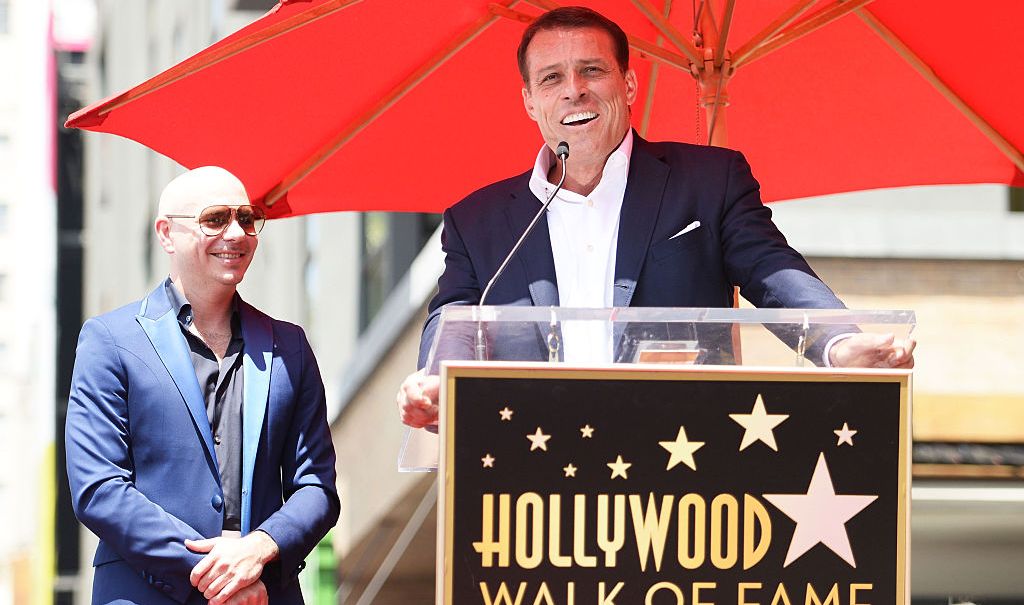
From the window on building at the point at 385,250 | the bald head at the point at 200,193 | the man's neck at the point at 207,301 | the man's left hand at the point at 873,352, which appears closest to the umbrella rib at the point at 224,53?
the bald head at the point at 200,193

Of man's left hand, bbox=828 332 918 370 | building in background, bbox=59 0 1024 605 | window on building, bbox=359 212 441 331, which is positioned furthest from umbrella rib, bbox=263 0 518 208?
window on building, bbox=359 212 441 331

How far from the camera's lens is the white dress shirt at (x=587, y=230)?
11.5 ft

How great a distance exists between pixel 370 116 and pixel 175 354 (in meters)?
A: 1.37

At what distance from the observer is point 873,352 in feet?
8.71

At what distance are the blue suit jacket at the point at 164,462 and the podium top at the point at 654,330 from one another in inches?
47.7

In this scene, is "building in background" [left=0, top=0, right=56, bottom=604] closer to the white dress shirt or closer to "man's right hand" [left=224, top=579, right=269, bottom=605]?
"man's right hand" [left=224, top=579, right=269, bottom=605]

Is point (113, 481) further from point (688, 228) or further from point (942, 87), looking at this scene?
point (942, 87)

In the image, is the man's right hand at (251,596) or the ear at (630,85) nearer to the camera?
the man's right hand at (251,596)

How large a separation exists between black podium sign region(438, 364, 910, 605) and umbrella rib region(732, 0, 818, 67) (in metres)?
2.29

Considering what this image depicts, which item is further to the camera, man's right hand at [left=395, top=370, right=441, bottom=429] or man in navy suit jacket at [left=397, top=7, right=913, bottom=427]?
man in navy suit jacket at [left=397, top=7, right=913, bottom=427]

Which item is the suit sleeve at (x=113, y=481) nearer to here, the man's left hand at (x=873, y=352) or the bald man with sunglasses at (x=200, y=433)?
the bald man with sunglasses at (x=200, y=433)

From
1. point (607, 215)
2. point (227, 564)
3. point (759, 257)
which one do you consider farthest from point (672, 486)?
point (227, 564)

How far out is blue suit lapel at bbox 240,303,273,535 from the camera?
12.4 ft

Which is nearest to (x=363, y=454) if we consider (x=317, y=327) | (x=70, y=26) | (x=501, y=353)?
(x=317, y=327)
